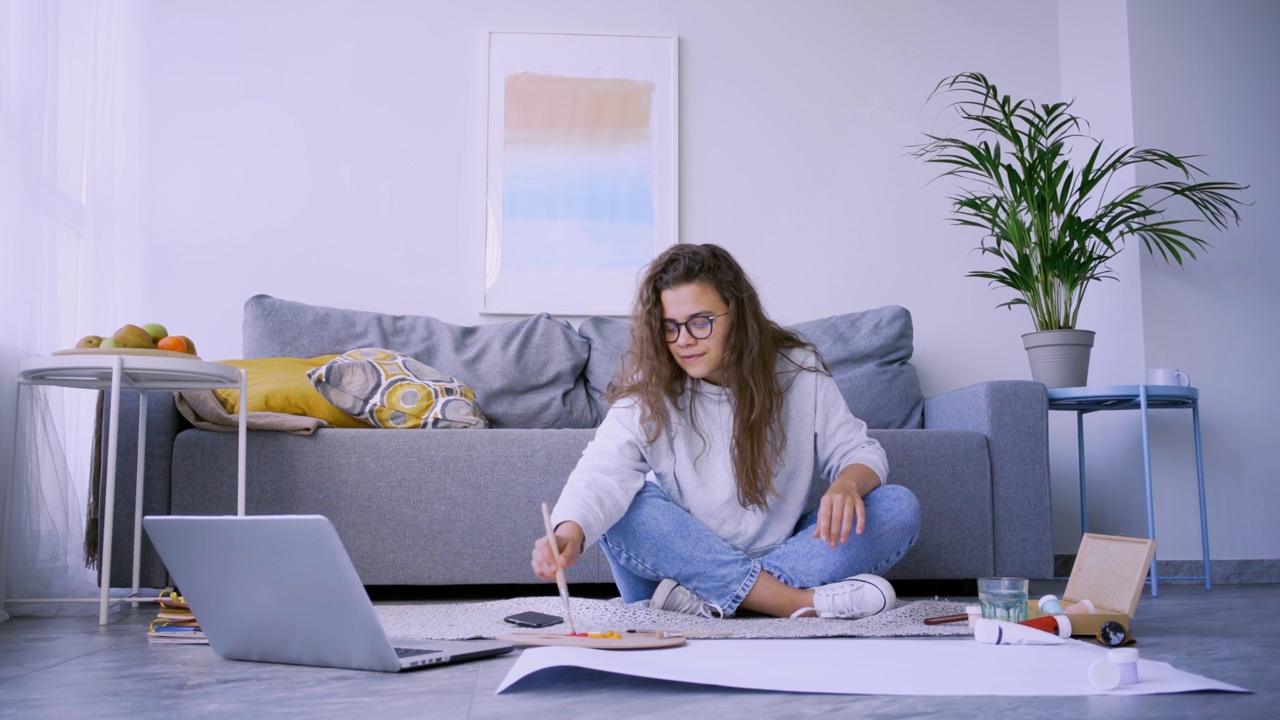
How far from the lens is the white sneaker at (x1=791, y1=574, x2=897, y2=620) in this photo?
1744mm

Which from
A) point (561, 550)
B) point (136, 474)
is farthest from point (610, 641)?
point (136, 474)

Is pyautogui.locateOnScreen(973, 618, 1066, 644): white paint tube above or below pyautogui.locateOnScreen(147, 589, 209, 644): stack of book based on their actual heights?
above

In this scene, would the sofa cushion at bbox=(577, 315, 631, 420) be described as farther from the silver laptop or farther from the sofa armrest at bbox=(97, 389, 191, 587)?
the silver laptop

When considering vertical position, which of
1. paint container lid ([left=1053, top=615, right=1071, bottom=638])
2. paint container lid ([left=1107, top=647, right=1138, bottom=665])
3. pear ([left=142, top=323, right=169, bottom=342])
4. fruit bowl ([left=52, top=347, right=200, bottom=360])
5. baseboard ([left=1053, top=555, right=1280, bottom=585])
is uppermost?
pear ([left=142, top=323, right=169, bottom=342])

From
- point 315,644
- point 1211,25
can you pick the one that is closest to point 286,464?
point 315,644

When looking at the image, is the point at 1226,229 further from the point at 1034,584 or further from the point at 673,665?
the point at 673,665

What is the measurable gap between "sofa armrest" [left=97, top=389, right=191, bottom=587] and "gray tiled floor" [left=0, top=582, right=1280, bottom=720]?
0.68 meters

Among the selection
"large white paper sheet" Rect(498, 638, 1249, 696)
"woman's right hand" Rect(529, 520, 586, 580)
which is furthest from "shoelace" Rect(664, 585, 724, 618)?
"large white paper sheet" Rect(498, 638, 1249, 696)

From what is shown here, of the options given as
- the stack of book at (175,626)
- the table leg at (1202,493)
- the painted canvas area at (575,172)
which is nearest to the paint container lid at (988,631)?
the stack of book at (175,626)

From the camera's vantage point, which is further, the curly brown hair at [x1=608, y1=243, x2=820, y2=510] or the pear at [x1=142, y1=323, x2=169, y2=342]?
the pear at [x1=142, y1=323, x2=169, y2=342]

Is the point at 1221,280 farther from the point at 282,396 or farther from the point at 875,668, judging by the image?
the point at 282,396

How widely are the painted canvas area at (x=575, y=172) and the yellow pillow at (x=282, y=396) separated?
856mm

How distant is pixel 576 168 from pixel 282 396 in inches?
48.0

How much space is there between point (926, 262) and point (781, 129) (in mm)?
615
